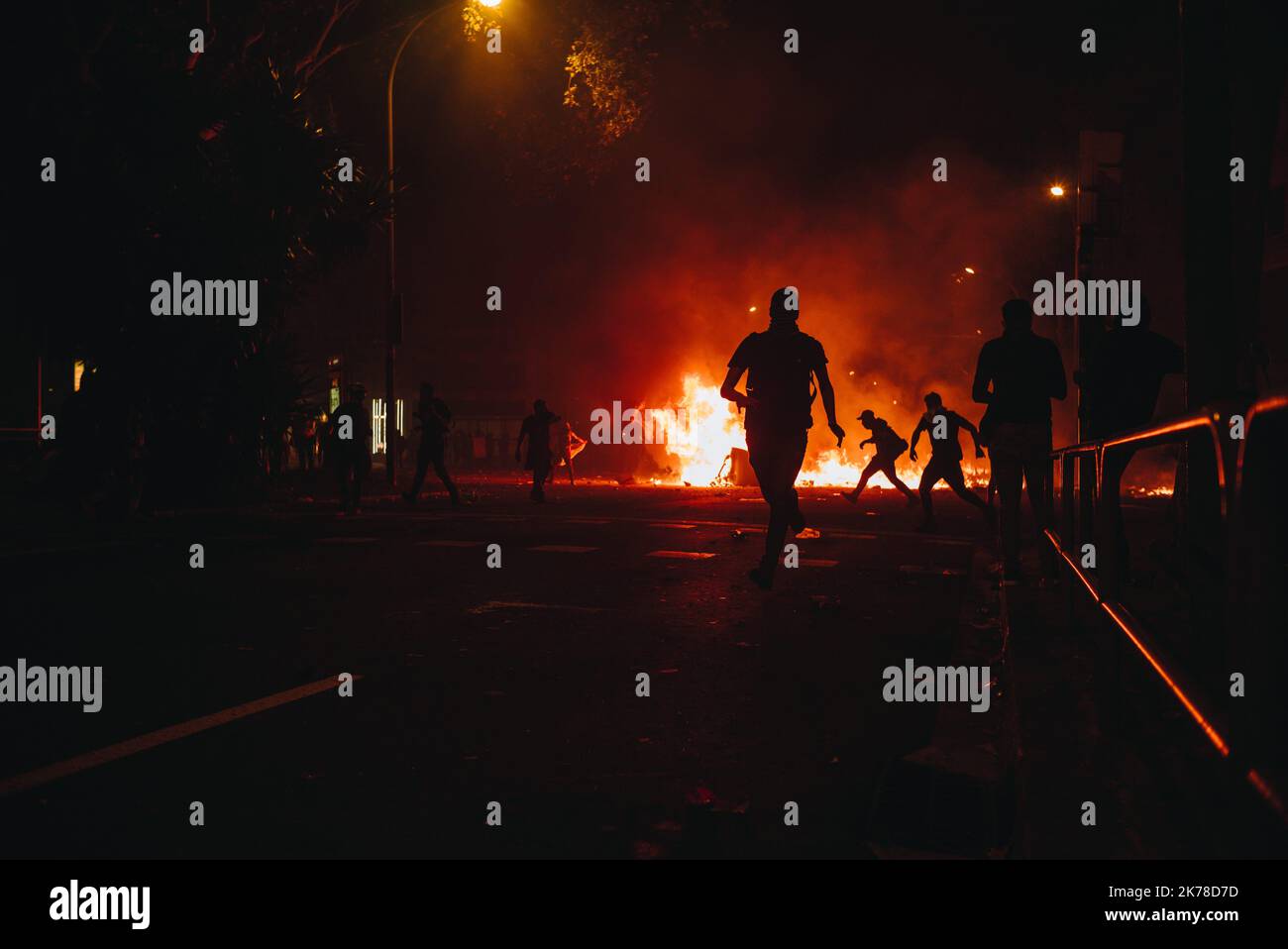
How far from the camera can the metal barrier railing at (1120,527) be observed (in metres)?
2.21

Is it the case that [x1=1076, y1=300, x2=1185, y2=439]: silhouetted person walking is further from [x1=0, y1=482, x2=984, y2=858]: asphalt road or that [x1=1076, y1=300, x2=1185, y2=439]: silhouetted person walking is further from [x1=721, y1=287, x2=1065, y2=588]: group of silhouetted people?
[x1=0, y1=482, x2=984, y2=858]: asphalt road

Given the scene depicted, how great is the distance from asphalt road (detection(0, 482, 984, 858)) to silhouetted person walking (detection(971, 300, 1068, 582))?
0.77 meters

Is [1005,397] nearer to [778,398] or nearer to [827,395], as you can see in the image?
[827,395]

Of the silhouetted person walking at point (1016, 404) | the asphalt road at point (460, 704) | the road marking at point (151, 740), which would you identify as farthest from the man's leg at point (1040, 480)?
the road marking at point (151, 740)

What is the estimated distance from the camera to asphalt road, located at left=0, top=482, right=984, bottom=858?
11.3 feet

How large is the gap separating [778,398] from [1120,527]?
163 inches

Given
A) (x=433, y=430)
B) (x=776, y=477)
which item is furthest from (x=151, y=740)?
(x=433, y=430)

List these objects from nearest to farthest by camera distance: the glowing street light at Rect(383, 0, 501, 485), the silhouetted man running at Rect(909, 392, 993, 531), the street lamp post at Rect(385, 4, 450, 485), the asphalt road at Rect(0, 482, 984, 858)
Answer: the asphalt road at Rect(0, 482, 984, 858), the silhouetted man running at Rect(909, 392, 993, 531), the glowing street light at Rect(383, 0, 501, 485), the street lamp post at Rect(385, 4, 450, 485)

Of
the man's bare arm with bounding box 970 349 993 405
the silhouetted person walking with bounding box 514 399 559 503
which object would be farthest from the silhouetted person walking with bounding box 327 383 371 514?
the man's bare arm with bounding box 970 349 993 405

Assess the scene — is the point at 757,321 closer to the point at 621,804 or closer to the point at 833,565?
the point at 833,565

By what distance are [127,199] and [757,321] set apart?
30.2 meters

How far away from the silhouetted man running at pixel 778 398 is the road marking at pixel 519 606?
1.41m

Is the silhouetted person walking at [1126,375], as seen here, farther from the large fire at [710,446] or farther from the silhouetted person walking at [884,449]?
the large fire at [710,446]

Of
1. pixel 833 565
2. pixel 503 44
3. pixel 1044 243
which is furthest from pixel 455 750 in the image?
pixel 1044 243
